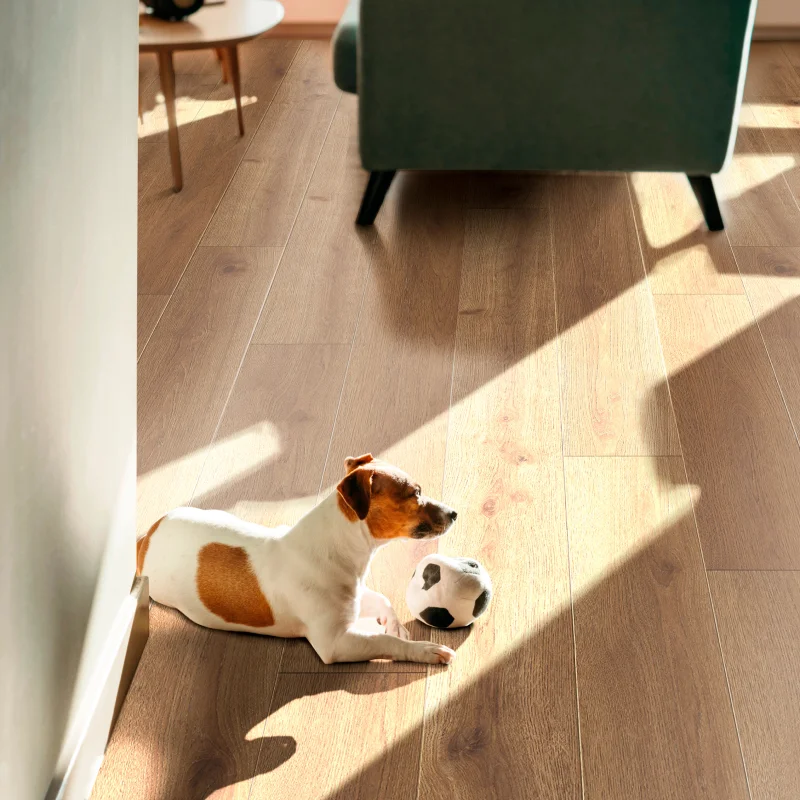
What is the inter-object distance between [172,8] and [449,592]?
2.31m

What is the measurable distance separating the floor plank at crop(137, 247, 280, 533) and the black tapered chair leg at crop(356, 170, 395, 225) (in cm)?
28

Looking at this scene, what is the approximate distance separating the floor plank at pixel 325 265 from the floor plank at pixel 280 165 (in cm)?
5

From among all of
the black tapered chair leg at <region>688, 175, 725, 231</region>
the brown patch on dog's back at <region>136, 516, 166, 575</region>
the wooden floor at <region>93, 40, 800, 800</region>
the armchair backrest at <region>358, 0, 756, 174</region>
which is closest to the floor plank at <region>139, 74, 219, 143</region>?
the wooden floor at <region>93, 40, 800, 800</region>

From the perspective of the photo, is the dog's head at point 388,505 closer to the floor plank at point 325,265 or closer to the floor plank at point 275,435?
the floor plank at point 275,435

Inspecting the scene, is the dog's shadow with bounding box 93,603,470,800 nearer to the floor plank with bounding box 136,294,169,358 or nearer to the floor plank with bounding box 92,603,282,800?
the floor plank with bounding box 92,603,282,800

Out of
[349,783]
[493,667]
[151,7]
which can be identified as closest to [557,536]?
[493,667]

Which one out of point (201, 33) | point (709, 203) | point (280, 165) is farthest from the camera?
point (280, 165)

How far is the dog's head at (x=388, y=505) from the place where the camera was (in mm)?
1401

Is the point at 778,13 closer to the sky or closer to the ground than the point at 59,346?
closer to the ground

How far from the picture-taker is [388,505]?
4.63ft

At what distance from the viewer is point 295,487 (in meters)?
1.82

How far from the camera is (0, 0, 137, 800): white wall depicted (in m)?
0.88

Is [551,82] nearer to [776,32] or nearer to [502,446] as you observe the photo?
[502,446]

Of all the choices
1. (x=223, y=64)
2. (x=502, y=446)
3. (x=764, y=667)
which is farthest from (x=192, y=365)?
(x=223, y=64)
